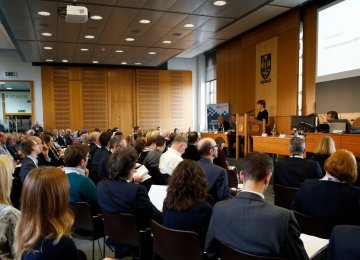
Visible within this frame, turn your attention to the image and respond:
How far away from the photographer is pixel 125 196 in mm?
2625

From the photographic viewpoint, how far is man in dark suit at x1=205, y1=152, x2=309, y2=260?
1636 millimetres

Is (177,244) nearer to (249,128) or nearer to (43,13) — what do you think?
(43,13)

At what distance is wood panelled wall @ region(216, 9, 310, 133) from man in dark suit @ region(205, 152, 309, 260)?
757cm

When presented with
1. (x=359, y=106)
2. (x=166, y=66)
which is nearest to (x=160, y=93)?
(x=166, y=66)

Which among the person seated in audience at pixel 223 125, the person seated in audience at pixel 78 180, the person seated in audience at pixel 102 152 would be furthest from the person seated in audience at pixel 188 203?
the person seated in audience at pixel 223 125

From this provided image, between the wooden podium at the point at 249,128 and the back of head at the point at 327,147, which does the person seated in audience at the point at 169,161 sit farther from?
the wooden podium at the point at 249,128

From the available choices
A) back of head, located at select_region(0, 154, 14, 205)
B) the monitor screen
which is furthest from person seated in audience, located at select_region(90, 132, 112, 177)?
the monitor screen

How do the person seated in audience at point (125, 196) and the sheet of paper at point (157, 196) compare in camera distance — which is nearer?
the person seated in audience at point (125, 196)

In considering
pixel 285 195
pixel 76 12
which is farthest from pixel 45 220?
pixel 76 12

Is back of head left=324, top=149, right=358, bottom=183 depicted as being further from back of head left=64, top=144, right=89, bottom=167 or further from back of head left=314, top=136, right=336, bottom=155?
back of head left=64, top=144, right=89, bottom=167

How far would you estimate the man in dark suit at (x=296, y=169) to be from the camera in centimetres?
363

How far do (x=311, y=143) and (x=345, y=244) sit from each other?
4.84 meters

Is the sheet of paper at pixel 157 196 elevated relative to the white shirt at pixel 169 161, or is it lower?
lower

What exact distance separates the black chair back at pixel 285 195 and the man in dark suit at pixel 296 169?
30cm
